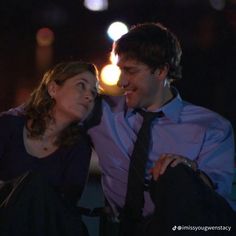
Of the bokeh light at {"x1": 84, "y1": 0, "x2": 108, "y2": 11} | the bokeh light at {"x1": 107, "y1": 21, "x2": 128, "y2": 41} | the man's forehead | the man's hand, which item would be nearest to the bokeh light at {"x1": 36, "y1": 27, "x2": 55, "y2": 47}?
the bokeh light at {"x1": 84, "y1": 0, "x2": 108, "y2": 11}

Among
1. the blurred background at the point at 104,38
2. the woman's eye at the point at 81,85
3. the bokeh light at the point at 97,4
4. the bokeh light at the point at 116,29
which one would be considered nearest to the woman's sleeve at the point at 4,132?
the woman's eye at the point at 81,85

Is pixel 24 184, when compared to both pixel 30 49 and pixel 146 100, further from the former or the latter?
pixel 30 49

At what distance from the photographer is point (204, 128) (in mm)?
2918

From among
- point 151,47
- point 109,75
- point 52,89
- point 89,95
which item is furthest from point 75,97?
point 109,75

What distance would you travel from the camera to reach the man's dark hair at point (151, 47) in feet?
10.2

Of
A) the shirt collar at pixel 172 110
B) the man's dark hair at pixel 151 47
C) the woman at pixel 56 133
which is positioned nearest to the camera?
the woman at pixel 56 133

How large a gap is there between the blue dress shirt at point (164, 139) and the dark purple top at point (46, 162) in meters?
0.15

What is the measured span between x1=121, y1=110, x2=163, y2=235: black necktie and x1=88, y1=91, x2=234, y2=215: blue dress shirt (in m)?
0.06

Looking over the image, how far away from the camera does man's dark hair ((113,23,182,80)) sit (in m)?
3.11

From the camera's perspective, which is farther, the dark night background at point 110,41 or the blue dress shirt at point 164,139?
the dark night background at point 110,41

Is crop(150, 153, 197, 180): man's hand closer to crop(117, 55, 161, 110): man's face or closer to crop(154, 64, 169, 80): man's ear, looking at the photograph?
crop(117, 55, 161, 110): man's face

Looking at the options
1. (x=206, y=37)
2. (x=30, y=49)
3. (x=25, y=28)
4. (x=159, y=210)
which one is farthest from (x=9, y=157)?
(x=30, y=49)

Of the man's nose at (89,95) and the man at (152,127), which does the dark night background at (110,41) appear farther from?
the man's nose at (89,95)

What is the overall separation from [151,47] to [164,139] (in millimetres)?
561
